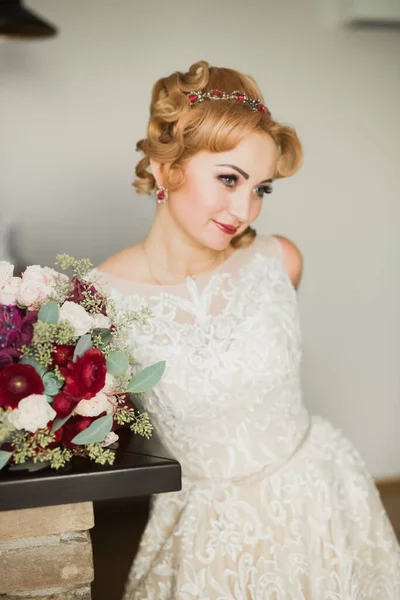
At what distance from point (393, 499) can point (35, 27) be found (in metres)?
2.62

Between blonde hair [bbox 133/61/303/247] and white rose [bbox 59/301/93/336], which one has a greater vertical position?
blonde hair [bbox 133/61/303/247]

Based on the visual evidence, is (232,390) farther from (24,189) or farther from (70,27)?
(70,27)

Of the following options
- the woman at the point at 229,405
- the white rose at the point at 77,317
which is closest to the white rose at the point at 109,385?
the white rose at the point at 77,317

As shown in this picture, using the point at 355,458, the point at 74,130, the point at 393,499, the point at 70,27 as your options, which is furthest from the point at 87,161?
the point at 393,499

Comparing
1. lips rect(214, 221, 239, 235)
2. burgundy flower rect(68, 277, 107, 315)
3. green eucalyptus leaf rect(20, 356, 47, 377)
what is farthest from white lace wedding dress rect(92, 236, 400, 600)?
green eucalyptus leaf rect(20, 356, 47, 377)

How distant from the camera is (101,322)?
4.35 ft

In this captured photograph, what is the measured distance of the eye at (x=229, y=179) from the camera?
1.75m

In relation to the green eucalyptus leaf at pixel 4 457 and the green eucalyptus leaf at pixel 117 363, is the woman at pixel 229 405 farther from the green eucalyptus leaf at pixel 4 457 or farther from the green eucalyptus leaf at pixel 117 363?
the green eucalyptus leaf at pixel 4 457

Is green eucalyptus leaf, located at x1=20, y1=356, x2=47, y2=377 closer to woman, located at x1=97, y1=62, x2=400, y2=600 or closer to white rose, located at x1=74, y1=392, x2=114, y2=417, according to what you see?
white rose, located at x1=74, y1=392, x2=114, y2=417

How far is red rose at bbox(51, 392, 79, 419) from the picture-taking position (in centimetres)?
120

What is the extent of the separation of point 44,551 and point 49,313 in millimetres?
459

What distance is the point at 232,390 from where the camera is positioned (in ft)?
5.68

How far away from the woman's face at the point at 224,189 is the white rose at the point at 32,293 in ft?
2.00

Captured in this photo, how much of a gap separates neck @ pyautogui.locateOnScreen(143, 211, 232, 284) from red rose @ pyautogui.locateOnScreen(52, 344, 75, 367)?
680 mm
